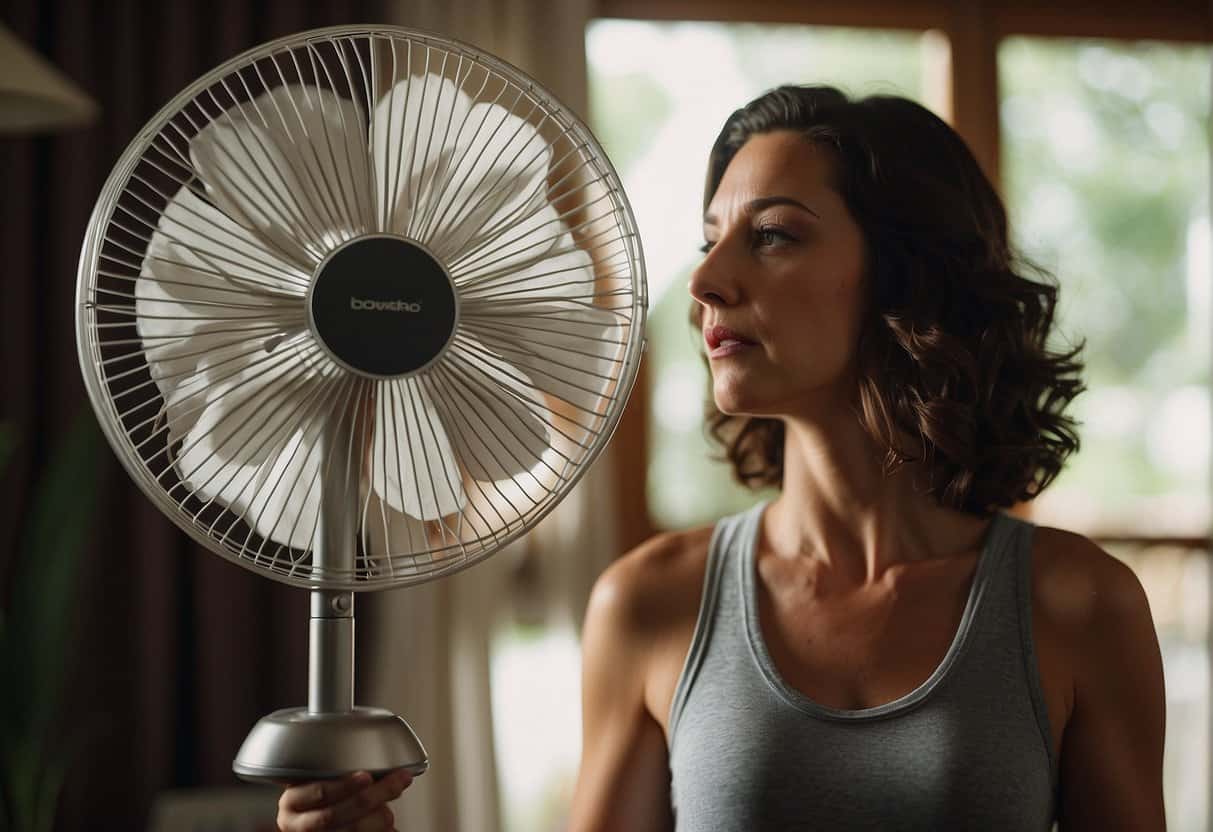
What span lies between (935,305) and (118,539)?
2.13 m

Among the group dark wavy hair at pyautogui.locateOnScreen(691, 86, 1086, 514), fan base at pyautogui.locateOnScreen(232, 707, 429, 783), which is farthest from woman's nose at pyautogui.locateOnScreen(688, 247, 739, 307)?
fan base at pyautogui.locateOnScreen(232, 707, 429, 783)

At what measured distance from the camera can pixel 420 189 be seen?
31.9 inches

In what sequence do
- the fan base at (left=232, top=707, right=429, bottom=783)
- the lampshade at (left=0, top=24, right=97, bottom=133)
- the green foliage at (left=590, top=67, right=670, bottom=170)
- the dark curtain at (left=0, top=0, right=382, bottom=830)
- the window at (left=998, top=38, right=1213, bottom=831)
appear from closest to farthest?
the fan base at (left=232, top=707, right=429, bottom=783) < the lampshade at (left=0, top=24, right=97, bottom=133) < the dark curtain at (left=0, top=0, right=382, bottom=830) < the green foliage at (left=590, top=67, right=670, bottom=170) < the window at (left=998, top=38, right=1213, bottom=831)

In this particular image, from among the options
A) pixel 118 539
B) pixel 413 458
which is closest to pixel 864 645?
pixel 413 458

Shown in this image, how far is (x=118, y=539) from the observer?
2.70 meters

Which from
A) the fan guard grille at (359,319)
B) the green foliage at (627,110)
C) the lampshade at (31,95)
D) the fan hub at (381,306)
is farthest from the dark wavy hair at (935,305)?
the green foliage at (627,110)

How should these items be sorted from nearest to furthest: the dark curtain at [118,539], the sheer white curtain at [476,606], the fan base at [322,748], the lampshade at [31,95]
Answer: the fan base at [322,748]
the lampshade at [31,95]
the dark curtain at [118,539]
the sheer white curtain at [476,606]

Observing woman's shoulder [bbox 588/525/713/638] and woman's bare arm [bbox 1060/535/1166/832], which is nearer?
woman's bare arm [bbox 1060/535/1166/832]

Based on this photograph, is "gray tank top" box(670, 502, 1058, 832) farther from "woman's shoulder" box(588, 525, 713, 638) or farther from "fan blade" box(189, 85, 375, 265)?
"fan blade" box(189, 85, 375, 265)

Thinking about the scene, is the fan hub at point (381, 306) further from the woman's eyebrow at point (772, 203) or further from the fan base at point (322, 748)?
the woman's eyebrow at point (772, 203)

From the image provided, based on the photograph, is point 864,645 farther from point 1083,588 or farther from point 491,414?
point 491,414

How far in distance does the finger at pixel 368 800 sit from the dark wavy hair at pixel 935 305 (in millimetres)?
645

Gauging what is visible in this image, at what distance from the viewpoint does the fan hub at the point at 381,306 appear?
2.55 ft

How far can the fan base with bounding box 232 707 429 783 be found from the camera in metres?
0.77
